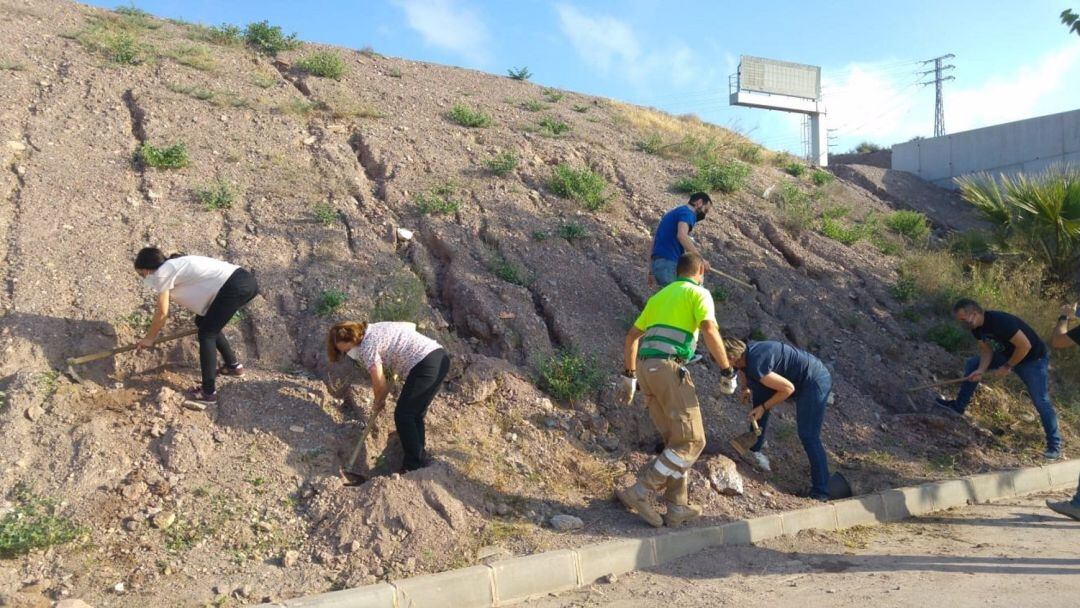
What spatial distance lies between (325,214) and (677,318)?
4354mm

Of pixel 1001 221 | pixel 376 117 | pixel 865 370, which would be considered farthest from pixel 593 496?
pixel 1001 221

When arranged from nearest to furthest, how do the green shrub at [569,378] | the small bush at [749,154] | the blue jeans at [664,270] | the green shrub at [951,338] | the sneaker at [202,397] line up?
the sneaker at [202,397]
the green shrub at [569,378]
the blue jeans at [664,270]
the green shrub at [951,338]
the small bush at [749,154]

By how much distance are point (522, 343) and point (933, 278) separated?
633 cm

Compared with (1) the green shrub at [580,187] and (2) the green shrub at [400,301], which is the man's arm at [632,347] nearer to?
(2) the green shrub at [400,301]

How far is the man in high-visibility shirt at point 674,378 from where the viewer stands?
5570 mm

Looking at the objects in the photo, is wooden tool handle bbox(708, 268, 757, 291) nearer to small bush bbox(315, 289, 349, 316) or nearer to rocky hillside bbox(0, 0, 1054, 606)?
rocky hillside bbox(0, 0, 1054, 606)

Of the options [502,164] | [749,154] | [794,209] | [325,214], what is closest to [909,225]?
[794,209]

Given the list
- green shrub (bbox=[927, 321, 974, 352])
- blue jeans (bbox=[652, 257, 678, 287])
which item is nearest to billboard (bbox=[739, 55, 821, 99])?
green shrub (bbox=[927, 321, 974, 352])

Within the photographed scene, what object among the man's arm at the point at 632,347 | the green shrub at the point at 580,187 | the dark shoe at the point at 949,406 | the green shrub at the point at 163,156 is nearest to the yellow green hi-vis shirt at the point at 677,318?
the man's arm at the point at 632,347

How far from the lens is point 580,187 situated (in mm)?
10633

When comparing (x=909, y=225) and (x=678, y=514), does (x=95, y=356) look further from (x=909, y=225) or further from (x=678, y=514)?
(x=909, y=225)

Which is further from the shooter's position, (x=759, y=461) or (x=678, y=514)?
(x=759, y=461)

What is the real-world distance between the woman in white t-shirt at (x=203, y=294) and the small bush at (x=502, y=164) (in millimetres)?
4684

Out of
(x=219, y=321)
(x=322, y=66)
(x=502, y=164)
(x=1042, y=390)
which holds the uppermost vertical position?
(x=322, y=66)
